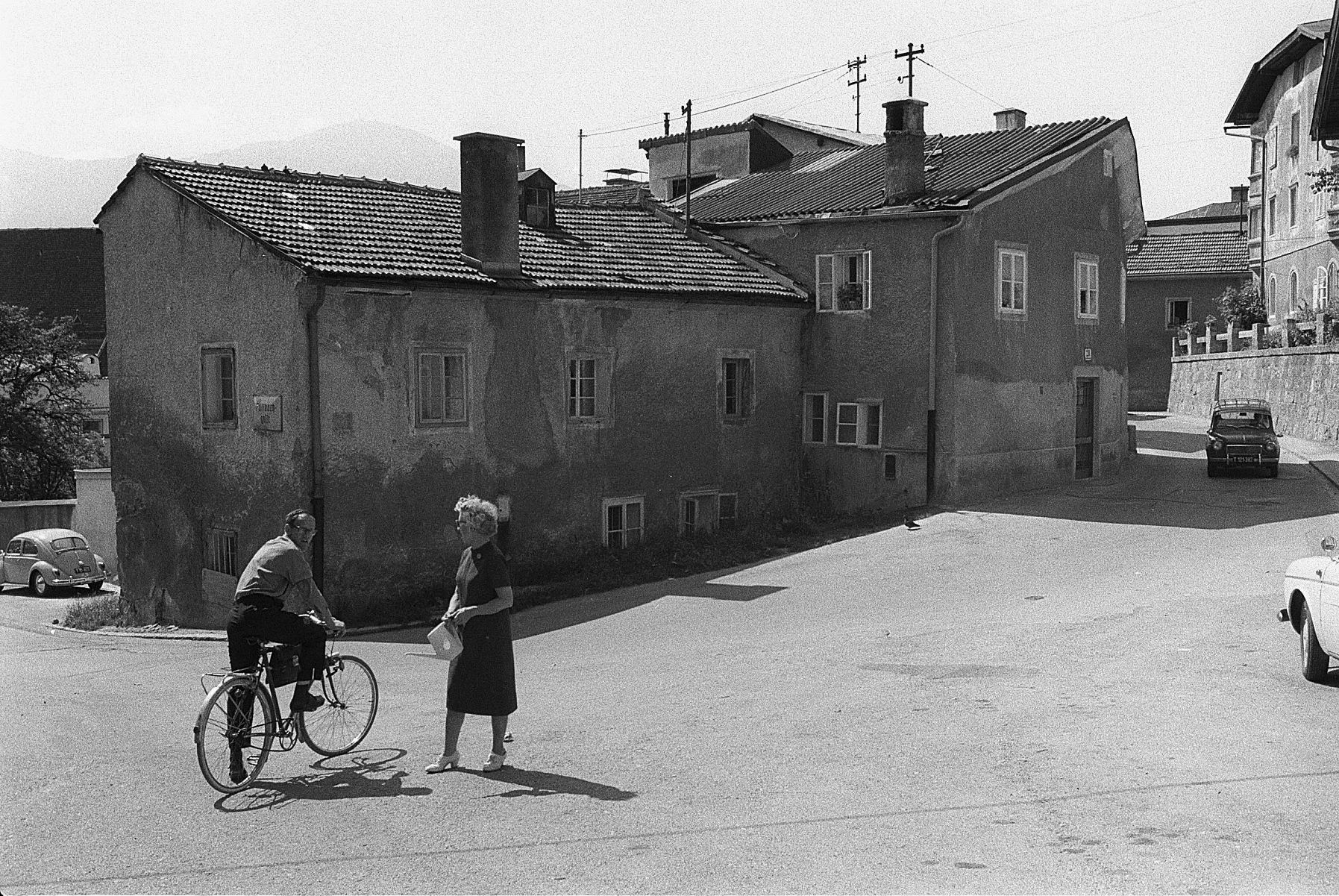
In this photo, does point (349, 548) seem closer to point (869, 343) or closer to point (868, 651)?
point (868, 651)

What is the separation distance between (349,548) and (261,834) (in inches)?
483

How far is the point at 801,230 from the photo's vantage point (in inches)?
1082

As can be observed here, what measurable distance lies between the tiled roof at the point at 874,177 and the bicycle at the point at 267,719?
59.6 feet

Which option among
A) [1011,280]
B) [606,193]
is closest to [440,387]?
[1011,280]

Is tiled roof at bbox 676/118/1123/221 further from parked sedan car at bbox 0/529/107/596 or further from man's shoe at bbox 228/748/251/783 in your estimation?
man's shoe at bbox 228/748/251/783

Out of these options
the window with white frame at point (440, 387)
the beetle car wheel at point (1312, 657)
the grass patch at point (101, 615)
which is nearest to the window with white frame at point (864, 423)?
the window with white frame at point (440, 387)

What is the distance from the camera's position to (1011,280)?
26.4 metres

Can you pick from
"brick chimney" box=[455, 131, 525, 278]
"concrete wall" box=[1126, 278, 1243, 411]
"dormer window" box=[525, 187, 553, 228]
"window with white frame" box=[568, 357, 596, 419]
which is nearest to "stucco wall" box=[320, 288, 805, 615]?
"window with white frame" box=[568, 357, 596, 419]

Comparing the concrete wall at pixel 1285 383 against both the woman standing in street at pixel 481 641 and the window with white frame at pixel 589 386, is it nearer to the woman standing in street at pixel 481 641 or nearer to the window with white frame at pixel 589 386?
the window with white frame at pixel 589 386

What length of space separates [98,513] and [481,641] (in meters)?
32.8

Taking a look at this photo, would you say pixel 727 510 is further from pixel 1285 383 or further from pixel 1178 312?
pixel 1178 312

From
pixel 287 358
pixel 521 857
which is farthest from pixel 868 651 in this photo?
pixel 287 358

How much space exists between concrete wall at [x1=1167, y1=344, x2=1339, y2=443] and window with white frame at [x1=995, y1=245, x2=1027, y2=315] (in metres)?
10.1

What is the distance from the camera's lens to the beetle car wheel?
415 inches
